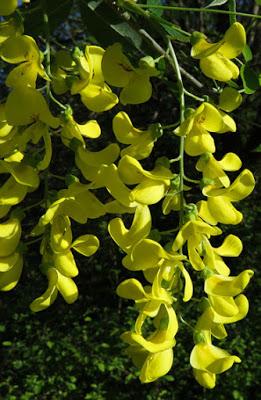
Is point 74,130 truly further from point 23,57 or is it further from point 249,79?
point 249,79

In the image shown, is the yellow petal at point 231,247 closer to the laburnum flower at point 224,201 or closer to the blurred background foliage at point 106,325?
the laburnum flower at point 224,201

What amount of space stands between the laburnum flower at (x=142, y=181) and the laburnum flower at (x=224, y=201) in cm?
4

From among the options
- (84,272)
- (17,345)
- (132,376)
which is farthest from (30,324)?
(132,376)

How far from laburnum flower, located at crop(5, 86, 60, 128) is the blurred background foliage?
1.95 metres

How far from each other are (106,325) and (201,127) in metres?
2.90

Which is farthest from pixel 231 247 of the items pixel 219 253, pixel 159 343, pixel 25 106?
pixel 25 106

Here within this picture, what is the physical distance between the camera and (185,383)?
10.1ft

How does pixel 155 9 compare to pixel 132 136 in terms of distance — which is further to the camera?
pixel 155 9

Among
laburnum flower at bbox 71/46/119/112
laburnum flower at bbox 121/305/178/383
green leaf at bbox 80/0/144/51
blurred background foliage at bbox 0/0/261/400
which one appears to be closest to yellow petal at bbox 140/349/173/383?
laburnum flower at bbox 121/305/178/383

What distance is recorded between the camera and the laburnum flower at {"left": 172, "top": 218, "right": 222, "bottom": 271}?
513 mm

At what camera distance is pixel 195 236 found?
0.52 m

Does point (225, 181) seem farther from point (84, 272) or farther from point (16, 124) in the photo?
point (84, 272)

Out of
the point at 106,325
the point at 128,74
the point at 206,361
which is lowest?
the point at 106,325

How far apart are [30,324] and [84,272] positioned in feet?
1.54
